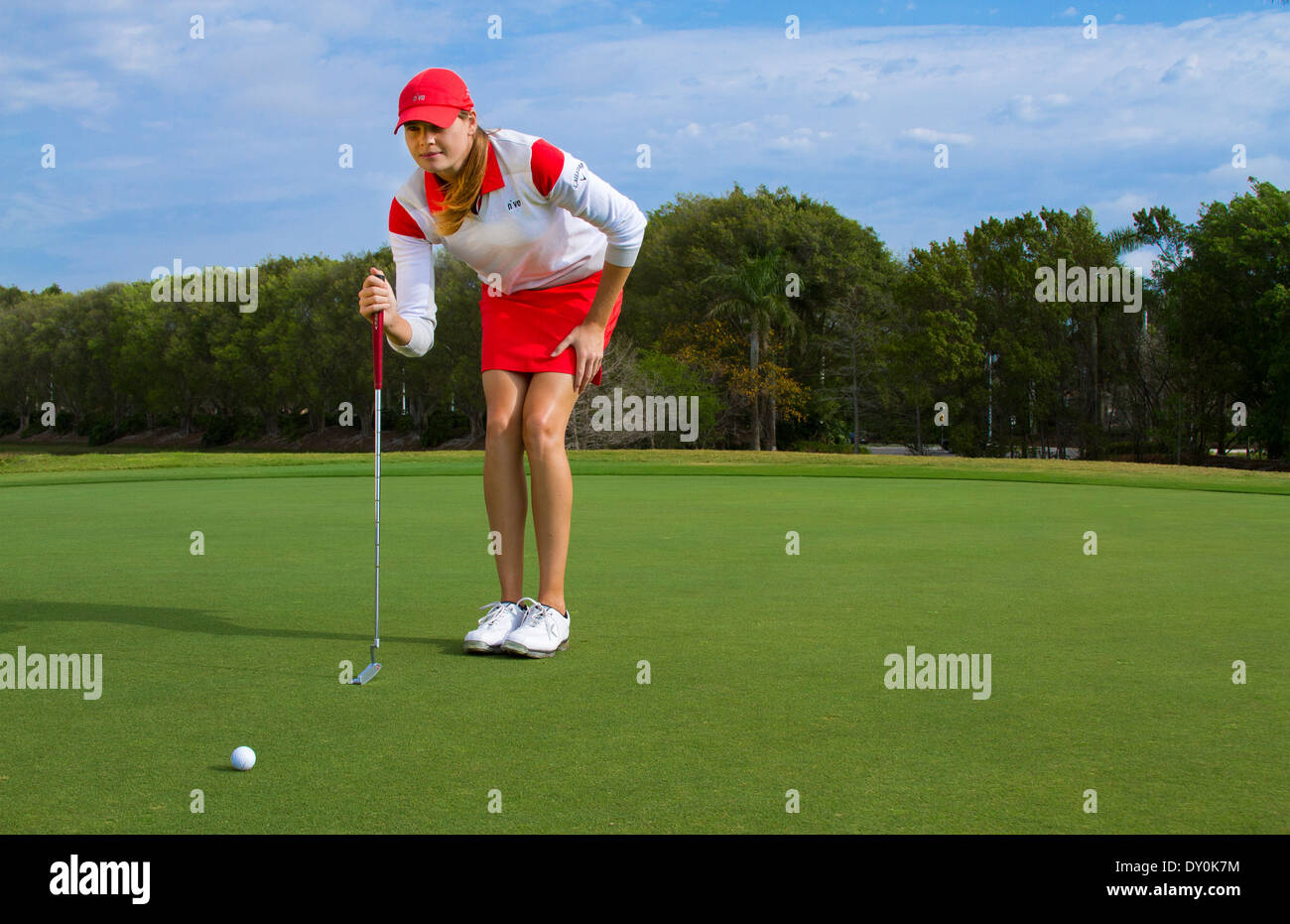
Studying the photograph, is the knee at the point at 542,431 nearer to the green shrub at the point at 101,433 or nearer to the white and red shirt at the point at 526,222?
the white and red shirt at the point at 526,222

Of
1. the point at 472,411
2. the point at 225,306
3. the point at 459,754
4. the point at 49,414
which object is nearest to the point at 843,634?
the point at 459,754

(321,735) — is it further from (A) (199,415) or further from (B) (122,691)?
(A) (199,415)

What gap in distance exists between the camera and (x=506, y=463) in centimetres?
511

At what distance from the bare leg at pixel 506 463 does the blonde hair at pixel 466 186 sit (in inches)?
27.1

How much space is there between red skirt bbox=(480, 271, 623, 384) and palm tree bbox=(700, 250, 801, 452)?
149 feet

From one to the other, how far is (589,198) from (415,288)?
1.07 meters

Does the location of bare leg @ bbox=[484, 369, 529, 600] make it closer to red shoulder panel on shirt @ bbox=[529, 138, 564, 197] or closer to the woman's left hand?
the woman's left hand

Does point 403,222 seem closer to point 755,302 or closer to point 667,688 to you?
point 667,688

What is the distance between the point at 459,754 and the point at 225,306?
7911 cm

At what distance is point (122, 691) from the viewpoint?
3787 millimetres

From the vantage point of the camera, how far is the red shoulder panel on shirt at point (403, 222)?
17.1 ft

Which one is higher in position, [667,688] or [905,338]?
[905,338]
